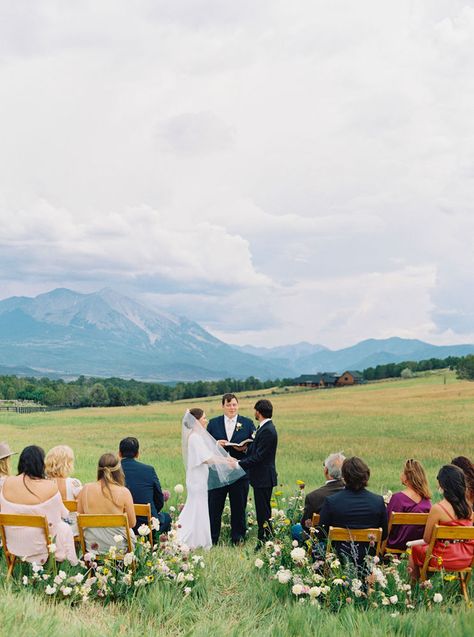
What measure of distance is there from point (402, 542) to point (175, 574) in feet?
10.2

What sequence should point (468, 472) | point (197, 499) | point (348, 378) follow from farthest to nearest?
1. point (348, 378)
2. point (197, 499)
3. point (468, 472)

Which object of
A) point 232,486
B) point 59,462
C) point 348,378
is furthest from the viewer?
point 348,378

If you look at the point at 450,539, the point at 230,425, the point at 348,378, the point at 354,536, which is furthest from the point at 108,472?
the point at 348,378

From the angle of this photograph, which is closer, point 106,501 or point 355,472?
point 355,472

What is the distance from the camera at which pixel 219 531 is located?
11.5 m

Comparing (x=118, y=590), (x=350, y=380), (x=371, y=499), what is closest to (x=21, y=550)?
(x=118, y=590)

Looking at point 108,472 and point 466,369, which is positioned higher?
point 108,472

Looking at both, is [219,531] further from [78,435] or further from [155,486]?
[78,435]

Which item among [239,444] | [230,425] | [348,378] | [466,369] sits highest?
[230,425]

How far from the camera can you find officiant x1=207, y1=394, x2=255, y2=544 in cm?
1119

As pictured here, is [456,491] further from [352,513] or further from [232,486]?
[232,486]

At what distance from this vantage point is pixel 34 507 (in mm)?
7797

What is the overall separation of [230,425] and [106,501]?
12.5ft

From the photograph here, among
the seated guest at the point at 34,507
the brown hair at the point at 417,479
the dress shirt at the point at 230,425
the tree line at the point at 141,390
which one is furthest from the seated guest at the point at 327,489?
the tree line at the point at 141,390
